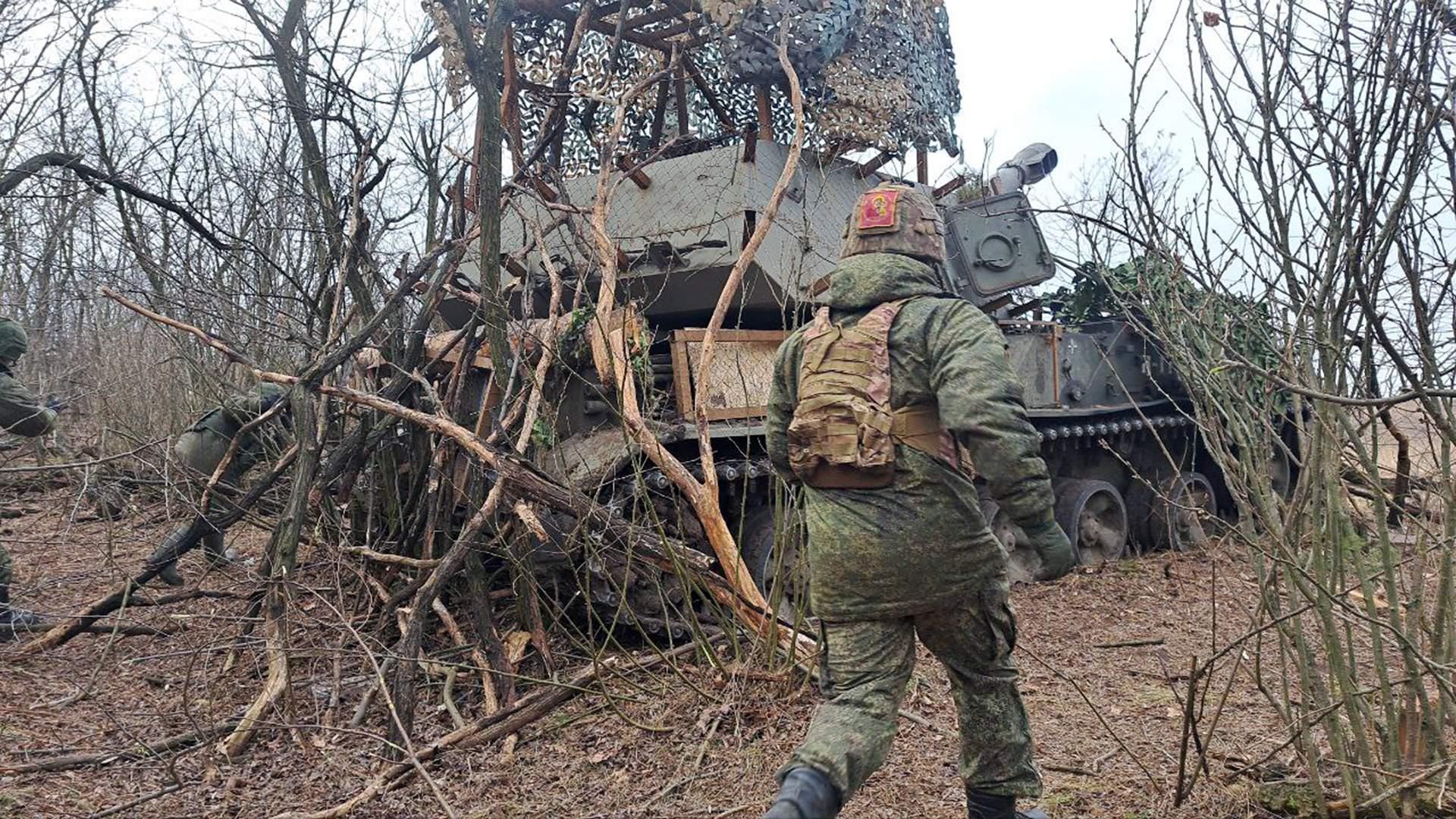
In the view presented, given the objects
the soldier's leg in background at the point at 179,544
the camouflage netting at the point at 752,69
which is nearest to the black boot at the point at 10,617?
the soldier's leg in background at the point at 179,544

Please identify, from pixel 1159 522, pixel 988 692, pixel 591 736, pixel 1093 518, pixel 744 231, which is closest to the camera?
pixel 988 692

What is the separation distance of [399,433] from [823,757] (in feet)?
12.5

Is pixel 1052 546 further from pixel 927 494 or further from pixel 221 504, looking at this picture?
pixel 221 504

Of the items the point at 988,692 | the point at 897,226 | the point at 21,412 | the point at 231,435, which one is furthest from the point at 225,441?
the point at 988,692

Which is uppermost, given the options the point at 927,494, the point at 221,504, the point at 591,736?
the point at 927,494

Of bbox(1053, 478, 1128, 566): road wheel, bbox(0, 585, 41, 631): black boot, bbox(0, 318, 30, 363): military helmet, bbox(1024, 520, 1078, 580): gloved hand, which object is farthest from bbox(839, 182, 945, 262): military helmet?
bbox(1053, 478, 1128, 566): road wheel

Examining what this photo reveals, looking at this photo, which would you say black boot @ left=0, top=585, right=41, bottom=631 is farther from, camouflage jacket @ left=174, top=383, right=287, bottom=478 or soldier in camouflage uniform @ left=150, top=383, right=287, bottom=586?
camouflage jacket @ left=174, top=383, right=287, bottom=478

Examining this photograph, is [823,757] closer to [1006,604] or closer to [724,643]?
[1006,604]

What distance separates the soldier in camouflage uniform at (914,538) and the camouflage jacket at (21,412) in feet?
17.3

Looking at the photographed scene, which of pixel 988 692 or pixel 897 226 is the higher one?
pixel 897 226

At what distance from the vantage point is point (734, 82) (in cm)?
859

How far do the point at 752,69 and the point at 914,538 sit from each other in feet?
13.9

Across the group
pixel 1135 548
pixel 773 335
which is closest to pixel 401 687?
pixel 773 335

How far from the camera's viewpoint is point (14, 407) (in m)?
6.92
